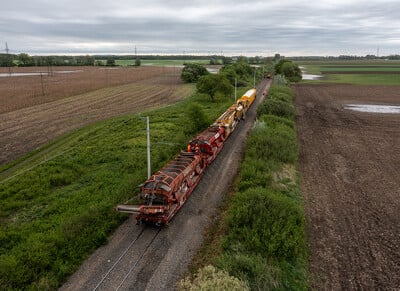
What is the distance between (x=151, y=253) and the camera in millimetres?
14734

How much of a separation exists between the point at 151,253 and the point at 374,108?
2222 inches

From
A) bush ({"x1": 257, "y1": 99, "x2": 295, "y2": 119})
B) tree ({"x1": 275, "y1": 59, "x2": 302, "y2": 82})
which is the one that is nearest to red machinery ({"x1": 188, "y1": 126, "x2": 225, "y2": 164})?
bush ({"x1": 257, "y1": 99, "x2": 295, "y2": 119})

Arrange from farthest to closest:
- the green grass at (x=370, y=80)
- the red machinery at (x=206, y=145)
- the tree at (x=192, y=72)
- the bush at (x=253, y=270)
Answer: the green grass at (x=370, y=80)
the tree at (x=192, y=72)
the red machinery at (x=206, y=145)
the bush at (x=253, y=270)

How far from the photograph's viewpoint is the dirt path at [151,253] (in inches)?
510

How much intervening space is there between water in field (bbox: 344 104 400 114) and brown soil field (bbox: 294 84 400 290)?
1074 cm

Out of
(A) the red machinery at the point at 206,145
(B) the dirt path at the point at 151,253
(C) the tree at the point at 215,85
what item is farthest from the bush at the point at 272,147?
(C) the tree at the point at 215,85

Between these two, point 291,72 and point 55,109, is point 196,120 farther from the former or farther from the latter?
point 291,72

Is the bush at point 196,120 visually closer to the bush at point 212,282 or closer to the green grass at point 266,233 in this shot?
the green grass at point 266,233

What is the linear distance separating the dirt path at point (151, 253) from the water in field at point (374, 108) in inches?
1794

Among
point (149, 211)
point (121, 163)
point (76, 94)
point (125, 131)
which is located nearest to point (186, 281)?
point (149, 211)

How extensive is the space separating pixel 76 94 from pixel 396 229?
65.4 metres

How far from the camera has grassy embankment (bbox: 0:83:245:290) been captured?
13.5 metres

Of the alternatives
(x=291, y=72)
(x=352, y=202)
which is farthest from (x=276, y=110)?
(x=291, y=72)

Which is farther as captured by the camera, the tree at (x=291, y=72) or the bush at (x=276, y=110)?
the tree at (x=291, y=72)
